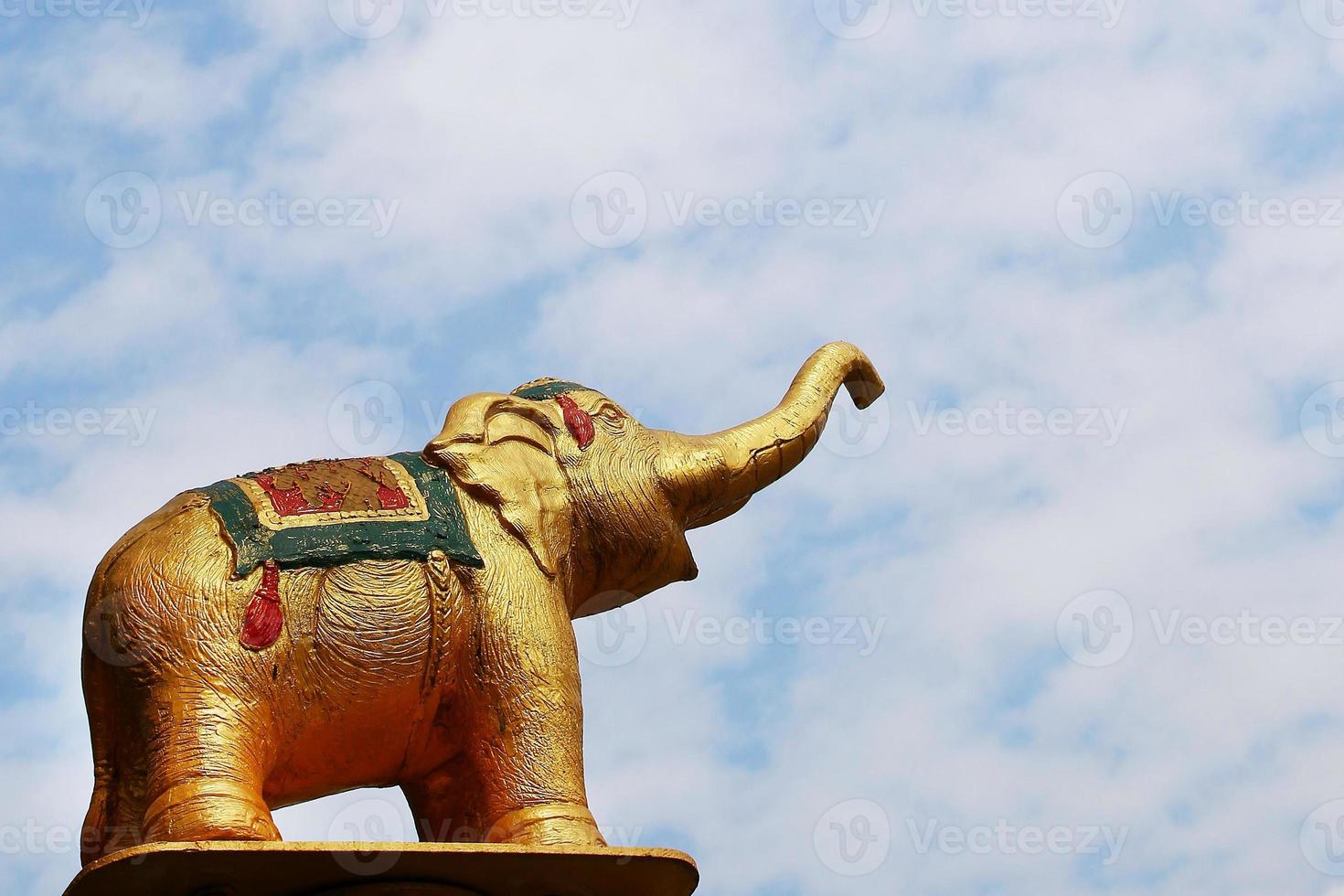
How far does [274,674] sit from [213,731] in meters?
0.25

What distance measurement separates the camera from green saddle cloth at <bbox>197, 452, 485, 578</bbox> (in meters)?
5.86

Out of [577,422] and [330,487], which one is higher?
[577,422]

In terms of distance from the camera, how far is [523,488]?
6406 mm

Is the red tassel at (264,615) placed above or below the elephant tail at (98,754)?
above

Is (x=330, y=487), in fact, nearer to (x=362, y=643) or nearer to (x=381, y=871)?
(x=362, y=643)

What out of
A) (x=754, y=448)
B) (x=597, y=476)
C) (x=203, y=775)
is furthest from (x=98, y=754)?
(x=754, y=448)

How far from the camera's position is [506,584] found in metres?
6.10

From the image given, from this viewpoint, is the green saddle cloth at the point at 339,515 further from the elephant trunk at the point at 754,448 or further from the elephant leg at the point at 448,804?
the elephant trunk at the point at 754,448

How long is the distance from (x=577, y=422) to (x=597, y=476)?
0.76 feet

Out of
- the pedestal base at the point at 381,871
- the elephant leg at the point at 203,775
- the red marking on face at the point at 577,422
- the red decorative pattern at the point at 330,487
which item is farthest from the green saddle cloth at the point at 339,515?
the pedestal base at the point at 381,871

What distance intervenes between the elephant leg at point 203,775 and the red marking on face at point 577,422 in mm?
1606

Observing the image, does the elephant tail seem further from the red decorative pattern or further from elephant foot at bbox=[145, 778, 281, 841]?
the red decorative pattern

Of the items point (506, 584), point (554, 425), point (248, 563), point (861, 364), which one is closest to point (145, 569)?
point (248, 563)

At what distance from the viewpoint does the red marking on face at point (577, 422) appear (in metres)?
6.70
